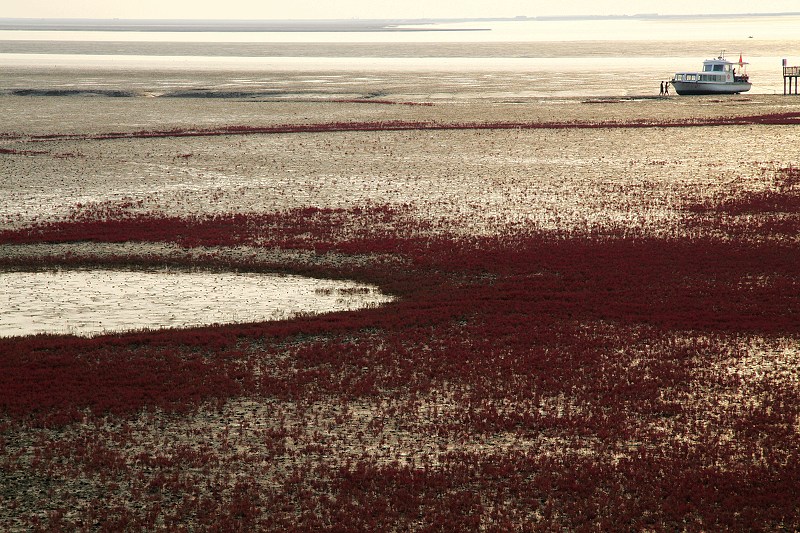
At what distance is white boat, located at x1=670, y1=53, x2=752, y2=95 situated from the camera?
8600 centimetres

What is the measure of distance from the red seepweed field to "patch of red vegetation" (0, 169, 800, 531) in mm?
58

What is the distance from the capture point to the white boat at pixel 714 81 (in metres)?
86.0

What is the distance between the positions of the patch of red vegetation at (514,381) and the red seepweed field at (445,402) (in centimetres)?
6

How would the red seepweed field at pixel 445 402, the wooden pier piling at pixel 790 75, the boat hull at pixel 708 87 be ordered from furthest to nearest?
the boat hull at pixel 708 87 → the wooden pier piling at pixel 790 75 → the red seepweed field at pixel 445 402

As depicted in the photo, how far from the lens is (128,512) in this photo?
566 inches

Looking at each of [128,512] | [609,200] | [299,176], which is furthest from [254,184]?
[128,512]

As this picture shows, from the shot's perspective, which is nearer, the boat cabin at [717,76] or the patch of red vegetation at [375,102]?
the patch of red vegetation at [375,102]

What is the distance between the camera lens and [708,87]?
283 ft

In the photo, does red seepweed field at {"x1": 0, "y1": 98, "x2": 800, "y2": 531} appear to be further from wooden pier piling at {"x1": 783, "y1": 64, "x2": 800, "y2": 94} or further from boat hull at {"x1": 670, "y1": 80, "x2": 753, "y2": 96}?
wooden pier piling at {"x1": 783, "y1": 64, "x2": 800, "y2": 94}

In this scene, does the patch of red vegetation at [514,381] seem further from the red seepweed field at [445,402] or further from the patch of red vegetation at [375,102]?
the patch of red vegetation at [375,102]

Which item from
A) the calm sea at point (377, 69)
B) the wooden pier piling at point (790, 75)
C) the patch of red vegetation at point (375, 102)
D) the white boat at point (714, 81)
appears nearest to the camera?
the patch of red vegetation at point (375, 102)

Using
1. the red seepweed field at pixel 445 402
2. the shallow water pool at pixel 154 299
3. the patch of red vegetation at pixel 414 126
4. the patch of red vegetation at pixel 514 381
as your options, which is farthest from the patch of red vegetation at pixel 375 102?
the shallow water pool at pixel 154 299

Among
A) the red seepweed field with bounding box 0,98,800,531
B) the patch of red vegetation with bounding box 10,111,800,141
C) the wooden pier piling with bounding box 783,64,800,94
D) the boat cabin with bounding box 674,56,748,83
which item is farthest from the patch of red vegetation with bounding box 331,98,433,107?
the red seepweed field with bounding box 0,98,800,531

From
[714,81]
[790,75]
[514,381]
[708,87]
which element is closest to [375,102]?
[708,87]
